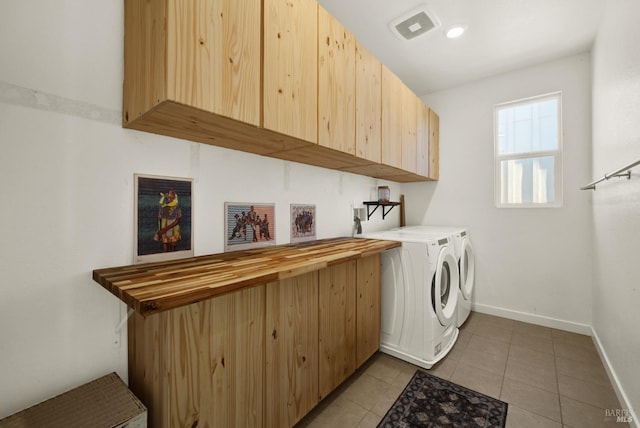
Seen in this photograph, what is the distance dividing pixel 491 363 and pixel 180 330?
7.53 ft

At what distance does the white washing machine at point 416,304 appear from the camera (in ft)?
6.30

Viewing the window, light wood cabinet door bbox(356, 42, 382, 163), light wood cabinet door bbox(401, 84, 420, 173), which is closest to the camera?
light wood cabinet door bbox(356, 42, 382, 163)

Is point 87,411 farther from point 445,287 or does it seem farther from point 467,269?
point 467,269

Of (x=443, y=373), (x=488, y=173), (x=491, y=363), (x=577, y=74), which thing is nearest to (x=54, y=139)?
(x=443, y=373)

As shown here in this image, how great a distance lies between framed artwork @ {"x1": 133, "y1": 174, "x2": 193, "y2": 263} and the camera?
1.11 meters

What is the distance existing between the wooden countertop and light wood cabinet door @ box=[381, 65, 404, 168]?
105cm

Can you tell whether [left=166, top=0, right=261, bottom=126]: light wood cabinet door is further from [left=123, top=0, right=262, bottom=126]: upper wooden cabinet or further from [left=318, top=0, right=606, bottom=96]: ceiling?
[left=318, top=0, right=606, bottom=96]: ceiling

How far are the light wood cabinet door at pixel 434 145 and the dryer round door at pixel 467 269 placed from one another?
0.90 metres

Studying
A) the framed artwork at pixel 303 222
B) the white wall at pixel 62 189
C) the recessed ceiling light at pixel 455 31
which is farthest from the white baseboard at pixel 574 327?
the recessed ceiling light at pixel 455 31

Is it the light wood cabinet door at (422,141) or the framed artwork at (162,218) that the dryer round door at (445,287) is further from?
the framed artwork at (162,218)

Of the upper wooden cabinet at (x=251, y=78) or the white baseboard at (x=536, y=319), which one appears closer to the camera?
the upper wooden cabinet at (x=251, y=78)

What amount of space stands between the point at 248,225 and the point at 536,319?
124 inches

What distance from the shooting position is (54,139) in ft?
3.02

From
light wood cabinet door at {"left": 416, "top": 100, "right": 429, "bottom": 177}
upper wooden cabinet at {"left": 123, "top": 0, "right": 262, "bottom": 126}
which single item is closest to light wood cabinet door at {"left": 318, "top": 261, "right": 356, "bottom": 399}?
upper wooden cabinet at {"left": 123, "top": 0, "right": 262, "bottom": 126}
